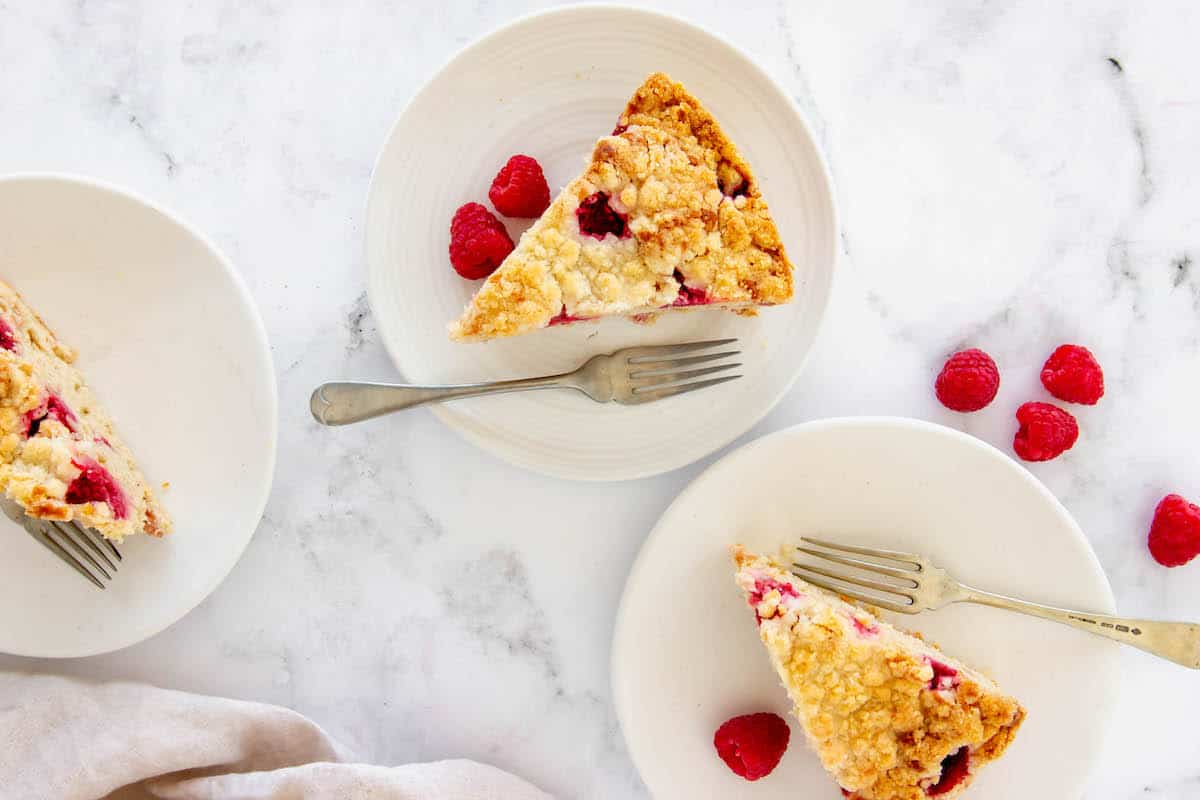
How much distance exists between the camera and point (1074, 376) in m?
2.92

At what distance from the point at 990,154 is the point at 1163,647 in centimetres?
150

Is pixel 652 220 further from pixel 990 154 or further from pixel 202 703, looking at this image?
pixel 202 703

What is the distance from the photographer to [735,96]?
9.07ft

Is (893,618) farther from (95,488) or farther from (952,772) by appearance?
(95,488)

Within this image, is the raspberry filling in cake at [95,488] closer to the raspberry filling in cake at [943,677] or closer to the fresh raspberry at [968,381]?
the raspberry filling in cake at [943,677]

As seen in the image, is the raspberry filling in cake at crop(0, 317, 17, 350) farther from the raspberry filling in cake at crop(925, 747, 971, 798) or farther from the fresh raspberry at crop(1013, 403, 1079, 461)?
the fresh raspberry at crop(1013, 403, 1079, 461)

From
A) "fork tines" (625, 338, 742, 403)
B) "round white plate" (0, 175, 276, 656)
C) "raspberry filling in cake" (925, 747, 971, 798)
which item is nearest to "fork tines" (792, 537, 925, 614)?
"raspberry filling in cake" (925, 747, 971, 798)

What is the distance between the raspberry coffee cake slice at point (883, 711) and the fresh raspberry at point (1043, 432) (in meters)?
0.72

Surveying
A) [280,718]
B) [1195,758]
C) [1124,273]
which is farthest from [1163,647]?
[280,718]

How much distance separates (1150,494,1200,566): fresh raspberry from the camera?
293 centimetres

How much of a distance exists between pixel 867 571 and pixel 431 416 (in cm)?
134

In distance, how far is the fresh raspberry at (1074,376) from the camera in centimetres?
292

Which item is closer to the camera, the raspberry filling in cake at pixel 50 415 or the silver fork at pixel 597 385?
the raspberry filling in cake at pixel 50 415

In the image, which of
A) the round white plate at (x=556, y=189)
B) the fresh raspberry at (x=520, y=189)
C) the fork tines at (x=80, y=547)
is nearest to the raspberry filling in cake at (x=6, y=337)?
the fork tines at (x=80, y=547)
